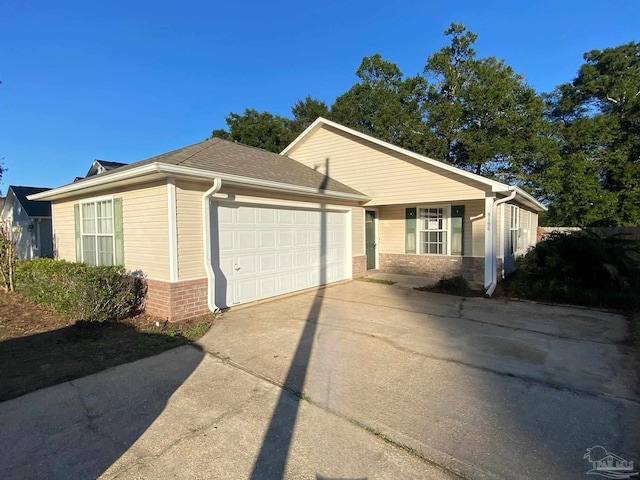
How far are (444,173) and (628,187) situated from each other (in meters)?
16.8

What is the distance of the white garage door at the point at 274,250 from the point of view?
7523 mm

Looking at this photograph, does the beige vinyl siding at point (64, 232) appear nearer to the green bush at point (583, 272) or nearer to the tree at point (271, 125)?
the green bush at point (583, 272)

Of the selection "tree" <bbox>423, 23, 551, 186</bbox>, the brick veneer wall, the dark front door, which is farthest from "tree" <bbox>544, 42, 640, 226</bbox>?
the dark front door

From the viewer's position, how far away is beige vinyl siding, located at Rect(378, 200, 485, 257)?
10914 mm

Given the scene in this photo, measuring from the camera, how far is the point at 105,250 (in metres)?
8.16

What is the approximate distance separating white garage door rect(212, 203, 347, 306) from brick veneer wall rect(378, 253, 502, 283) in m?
2.53

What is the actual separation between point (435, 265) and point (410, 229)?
4.83ft

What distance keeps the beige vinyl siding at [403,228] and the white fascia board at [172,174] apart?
10.1 ft

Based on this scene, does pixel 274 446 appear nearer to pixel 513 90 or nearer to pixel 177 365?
pixel 177 365

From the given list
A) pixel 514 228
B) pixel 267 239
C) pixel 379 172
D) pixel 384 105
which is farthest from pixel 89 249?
pixel 384 105

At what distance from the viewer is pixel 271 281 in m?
8.55

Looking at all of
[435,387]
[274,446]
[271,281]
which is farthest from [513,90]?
[274,446]

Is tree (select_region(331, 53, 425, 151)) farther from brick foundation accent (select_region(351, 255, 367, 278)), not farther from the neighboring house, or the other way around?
the neighboring house

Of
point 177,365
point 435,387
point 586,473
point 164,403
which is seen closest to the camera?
point 586,473
